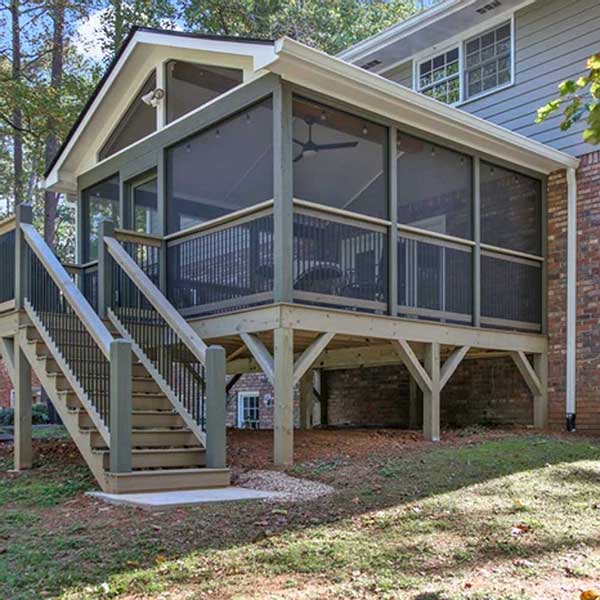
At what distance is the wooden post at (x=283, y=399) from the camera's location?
702cm

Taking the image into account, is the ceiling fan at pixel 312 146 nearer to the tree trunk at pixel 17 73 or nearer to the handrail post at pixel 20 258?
the handrail post at pixel 20 258

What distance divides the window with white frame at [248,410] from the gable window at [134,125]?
6.32 m

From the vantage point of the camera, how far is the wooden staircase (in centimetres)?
592

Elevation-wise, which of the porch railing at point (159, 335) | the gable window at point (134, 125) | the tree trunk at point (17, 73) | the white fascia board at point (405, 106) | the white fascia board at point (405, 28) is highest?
the tree trunk at point (17, 73)

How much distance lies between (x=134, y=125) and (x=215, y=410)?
223 inches

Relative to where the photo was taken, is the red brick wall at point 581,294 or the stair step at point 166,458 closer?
the stair step at point 166,458

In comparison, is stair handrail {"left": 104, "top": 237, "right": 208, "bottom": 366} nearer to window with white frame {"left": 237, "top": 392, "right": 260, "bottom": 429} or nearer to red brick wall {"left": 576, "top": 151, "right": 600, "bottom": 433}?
red brick wall {"left": 576, "top": 151, "right": 600, "bottom": 433}

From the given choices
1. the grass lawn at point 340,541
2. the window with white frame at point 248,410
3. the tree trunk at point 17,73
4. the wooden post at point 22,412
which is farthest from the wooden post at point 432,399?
the tree trunk at point 17,73

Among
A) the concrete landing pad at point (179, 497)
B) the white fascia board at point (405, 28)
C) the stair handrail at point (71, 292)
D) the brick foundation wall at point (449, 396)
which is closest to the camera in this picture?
the concrete landing pad at point (179, 497)

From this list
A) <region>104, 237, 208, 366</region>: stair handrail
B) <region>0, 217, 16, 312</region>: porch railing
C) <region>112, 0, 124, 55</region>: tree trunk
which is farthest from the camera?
<region>112, 0, 124, 55</region>: tree trunk

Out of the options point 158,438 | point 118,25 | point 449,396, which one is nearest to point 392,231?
point 158,438

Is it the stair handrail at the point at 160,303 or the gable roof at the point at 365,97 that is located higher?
the gable roof at the point at 365,97

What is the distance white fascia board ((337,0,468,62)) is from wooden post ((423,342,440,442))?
18.2ft

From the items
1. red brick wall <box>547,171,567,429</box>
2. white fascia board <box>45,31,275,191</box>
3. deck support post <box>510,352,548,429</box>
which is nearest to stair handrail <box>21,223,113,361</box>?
white fascia board <box>45,31,275,191</box>
